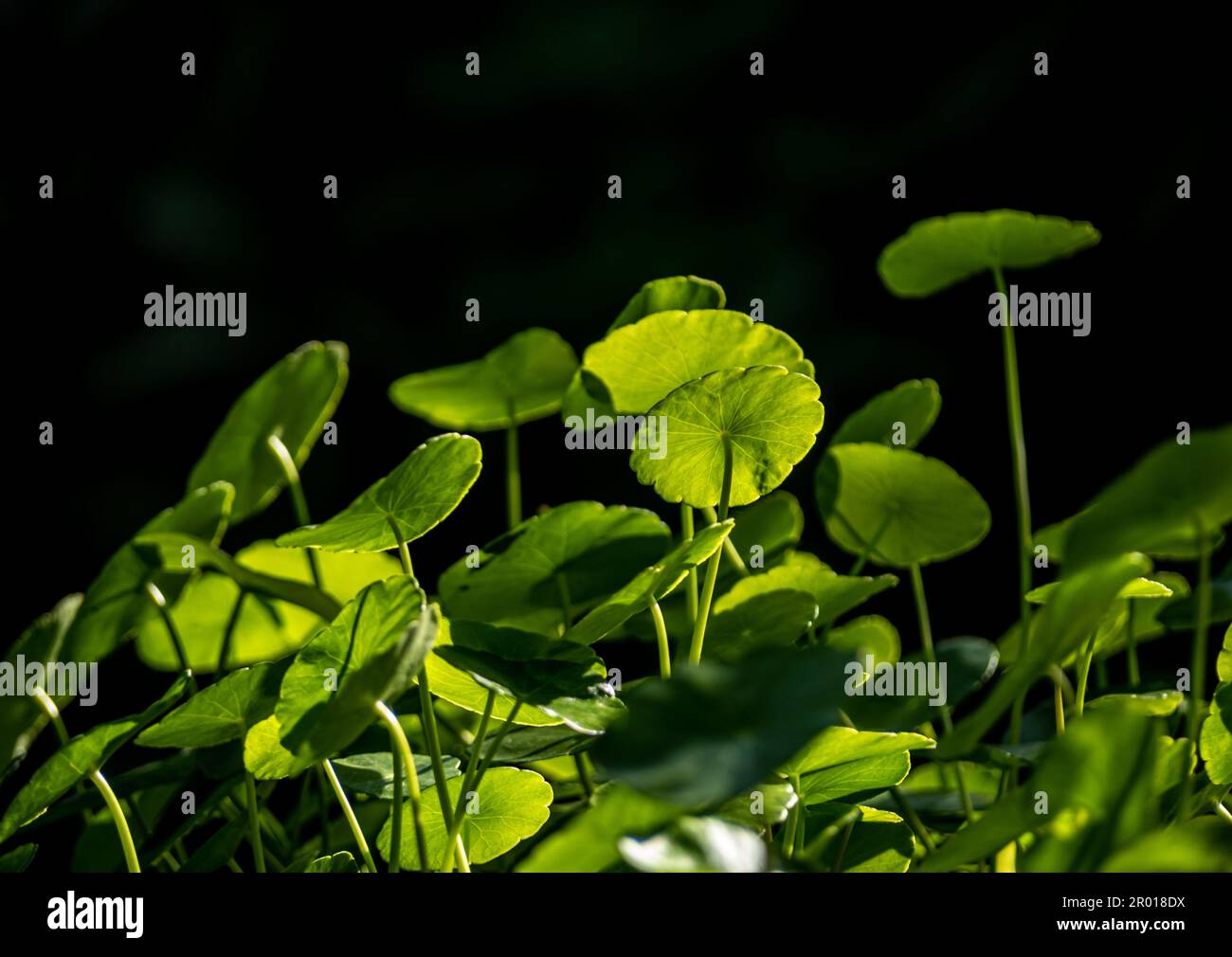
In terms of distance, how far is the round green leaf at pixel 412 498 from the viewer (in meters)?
0.30

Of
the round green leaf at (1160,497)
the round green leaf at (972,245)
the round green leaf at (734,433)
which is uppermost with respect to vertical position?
the round green leaf at (972,245)

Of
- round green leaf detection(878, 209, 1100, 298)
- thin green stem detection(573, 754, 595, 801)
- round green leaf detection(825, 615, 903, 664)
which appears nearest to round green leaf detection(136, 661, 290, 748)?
thin green stem detection(573, 754, 595, 801)

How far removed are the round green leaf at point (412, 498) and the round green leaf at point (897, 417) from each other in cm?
19

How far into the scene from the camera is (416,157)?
1.46 m

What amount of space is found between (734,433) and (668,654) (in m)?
0.08

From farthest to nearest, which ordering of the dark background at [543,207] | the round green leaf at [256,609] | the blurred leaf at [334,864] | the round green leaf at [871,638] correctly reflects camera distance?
1. the dark background at [543,207]
2. the round green leaf at [256,609]
3. the round green leaf at [871,638]
4. the blurred leaf at [334,864]

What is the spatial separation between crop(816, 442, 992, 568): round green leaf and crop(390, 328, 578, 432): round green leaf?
0.40 ft

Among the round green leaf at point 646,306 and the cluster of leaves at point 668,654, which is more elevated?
the round green leaf at point 646,306

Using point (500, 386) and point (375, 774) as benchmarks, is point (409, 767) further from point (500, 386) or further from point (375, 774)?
point (500, 386)

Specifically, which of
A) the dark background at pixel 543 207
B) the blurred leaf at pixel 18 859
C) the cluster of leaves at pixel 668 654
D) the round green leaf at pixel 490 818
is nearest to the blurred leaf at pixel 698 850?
the cluster of leaves at pixel 668 654

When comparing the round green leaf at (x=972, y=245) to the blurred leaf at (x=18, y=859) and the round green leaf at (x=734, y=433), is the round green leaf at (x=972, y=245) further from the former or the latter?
the blurred leaf at (x=18, y=859)

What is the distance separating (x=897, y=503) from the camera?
16.3 inches

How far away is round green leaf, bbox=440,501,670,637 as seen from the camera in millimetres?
355
